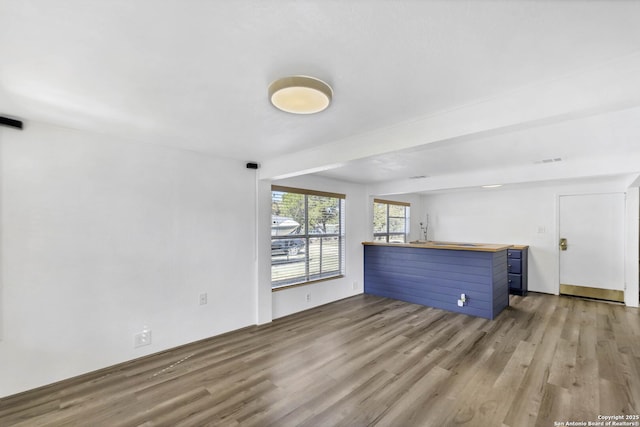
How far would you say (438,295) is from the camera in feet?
15.0

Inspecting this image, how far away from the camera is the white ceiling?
3.84 ft

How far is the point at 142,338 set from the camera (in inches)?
115

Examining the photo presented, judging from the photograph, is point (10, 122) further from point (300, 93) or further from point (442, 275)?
point (442, 275)

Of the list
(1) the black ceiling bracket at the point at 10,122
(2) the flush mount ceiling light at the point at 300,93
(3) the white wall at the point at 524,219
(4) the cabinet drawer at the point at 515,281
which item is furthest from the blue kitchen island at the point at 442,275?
(1) the black ceiling bracket at the point at 10,122

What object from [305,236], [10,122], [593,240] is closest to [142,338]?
[10,122]

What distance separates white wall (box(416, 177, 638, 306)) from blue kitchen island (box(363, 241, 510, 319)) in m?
1.53

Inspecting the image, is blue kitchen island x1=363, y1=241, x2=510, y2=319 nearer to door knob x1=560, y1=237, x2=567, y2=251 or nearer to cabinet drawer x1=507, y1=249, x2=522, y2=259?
cabinet drawer x1=507, y1=249, x2=522, y2=259

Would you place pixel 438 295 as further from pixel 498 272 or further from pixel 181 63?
pixel 181 63

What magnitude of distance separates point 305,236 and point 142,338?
249cm

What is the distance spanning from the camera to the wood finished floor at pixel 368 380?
81.0 inches

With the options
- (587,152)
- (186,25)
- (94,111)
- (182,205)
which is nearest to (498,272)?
(587,152)

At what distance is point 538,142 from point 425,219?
4.58 meters

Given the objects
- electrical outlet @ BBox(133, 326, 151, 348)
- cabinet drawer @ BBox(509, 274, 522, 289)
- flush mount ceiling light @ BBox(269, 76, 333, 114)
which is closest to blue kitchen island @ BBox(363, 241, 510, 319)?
cabinet drawer @ BBox(509, 274, 522, 289)

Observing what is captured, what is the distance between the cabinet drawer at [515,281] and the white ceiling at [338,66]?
3.58 meters
